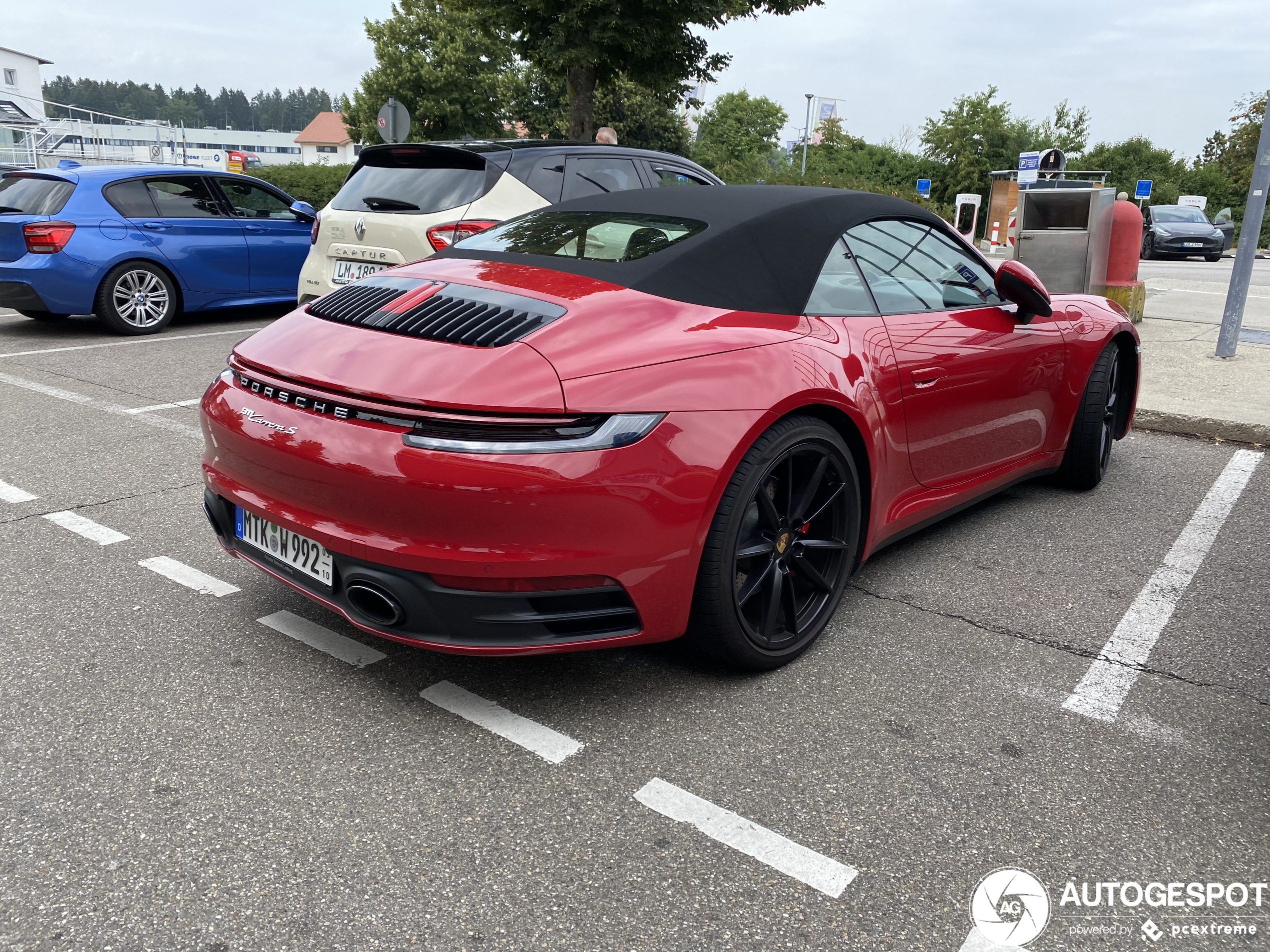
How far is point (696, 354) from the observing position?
2.64m

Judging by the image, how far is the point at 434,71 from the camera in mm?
44625

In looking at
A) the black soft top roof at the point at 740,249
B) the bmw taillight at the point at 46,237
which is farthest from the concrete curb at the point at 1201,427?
the bmw taillight at the point at 46,237

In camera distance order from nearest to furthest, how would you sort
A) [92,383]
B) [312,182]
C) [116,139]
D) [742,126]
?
1. [92,383]
2. [312,182]
3. [116,139]
4. [742,126]

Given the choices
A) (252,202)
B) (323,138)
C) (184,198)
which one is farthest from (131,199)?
(323,138)

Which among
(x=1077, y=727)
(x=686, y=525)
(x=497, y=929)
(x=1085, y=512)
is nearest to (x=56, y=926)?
(x=497, y=929)

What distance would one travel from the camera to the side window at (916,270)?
341cm

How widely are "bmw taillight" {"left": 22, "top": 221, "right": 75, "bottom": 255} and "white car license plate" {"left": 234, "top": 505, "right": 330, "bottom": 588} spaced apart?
21.6 ft

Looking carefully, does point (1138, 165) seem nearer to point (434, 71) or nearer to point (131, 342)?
point (434, 71)

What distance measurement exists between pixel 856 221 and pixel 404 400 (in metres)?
1.77

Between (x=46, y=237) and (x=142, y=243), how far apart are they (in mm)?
746

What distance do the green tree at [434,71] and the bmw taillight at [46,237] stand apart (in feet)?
126

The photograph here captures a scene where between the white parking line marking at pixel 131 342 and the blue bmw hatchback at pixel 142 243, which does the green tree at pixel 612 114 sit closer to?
the blue bmw hatchback at pixel 142 243

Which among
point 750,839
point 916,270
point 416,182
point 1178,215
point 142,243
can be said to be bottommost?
point 750,839

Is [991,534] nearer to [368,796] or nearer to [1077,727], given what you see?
[1077,727]
